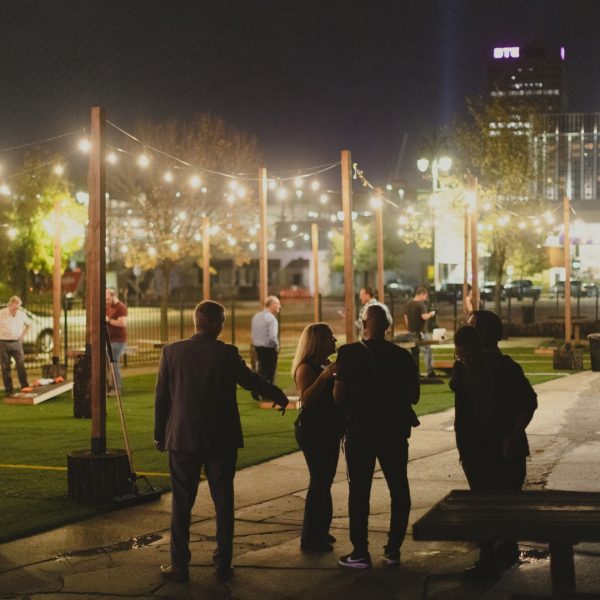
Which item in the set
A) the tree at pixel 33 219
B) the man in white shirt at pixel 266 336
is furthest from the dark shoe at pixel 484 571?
the tree at pixel 33 219

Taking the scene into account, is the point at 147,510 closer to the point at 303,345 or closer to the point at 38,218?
the point at 303,345

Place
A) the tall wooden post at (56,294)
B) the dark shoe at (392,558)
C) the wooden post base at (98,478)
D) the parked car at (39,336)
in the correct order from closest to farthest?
the dark shoe at (392,558)
the wooden post base at (98,478)
the tall wooden post at (56,294)
the parked car at (39,336)

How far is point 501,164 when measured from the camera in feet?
125

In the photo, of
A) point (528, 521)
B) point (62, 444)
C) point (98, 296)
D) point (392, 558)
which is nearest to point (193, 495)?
point (392, 558)

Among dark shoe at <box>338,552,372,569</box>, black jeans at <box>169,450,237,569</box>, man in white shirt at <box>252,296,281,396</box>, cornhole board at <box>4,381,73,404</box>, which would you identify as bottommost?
dark shoe at <box>338,552,372,569</box>

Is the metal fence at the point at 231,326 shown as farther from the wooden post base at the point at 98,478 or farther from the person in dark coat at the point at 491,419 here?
the person in dark coat at the point at 491,419

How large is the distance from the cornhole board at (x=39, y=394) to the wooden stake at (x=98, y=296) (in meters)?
8.24

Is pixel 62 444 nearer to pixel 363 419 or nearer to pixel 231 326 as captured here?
pixel 363 419

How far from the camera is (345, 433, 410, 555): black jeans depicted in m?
6.95

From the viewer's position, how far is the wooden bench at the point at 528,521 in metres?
5.39

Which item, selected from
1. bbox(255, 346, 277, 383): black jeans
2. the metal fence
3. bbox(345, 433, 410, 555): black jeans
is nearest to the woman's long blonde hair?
bbox(345, 433, 410, 555): black jeans

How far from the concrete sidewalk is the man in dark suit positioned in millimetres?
266

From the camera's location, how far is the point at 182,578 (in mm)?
6824

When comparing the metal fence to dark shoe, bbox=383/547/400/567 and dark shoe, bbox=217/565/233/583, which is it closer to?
dark shoe, bbox=217/565/233/583
